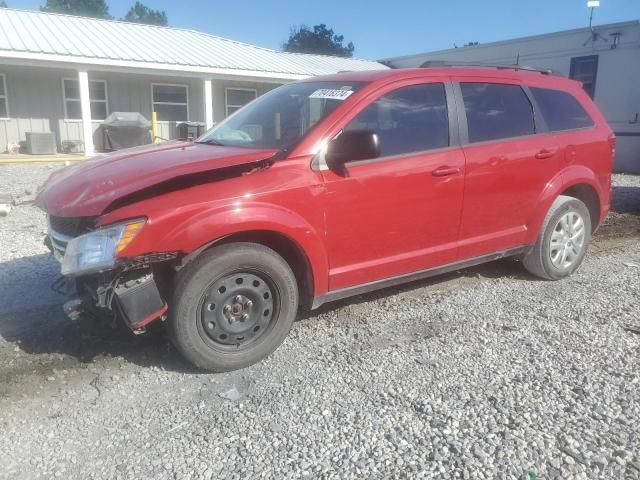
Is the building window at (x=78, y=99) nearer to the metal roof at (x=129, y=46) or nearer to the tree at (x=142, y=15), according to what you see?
the metal roof at (x=129, y=46)

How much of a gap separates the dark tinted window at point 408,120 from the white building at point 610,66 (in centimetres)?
1324

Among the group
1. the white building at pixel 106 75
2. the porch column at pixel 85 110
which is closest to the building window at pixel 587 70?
the white building at pixel 106 75

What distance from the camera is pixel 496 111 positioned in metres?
4.35

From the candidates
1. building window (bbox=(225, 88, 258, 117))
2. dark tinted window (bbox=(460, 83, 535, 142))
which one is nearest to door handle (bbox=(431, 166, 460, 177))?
dark tinted window (bbox=(460, 83, 535, 142))

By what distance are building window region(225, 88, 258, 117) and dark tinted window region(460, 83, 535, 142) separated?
54.5 ft

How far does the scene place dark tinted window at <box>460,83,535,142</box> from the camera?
4176mm

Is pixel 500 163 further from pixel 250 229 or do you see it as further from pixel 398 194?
pixel 250 229

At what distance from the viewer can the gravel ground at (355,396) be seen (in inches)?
94.7

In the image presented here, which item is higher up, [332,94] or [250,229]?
[332,94]

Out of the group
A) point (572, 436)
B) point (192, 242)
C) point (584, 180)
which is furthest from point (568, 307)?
point (192, 242)

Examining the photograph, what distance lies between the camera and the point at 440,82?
406 centimetres

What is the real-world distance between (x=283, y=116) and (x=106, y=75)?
621 inches

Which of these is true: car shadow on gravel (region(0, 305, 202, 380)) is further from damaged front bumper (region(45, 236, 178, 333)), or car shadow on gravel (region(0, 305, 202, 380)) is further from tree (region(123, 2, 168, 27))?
tree (region(123, 2, 168, 27))

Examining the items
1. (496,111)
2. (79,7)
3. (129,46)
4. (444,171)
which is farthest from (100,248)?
(79,7)
